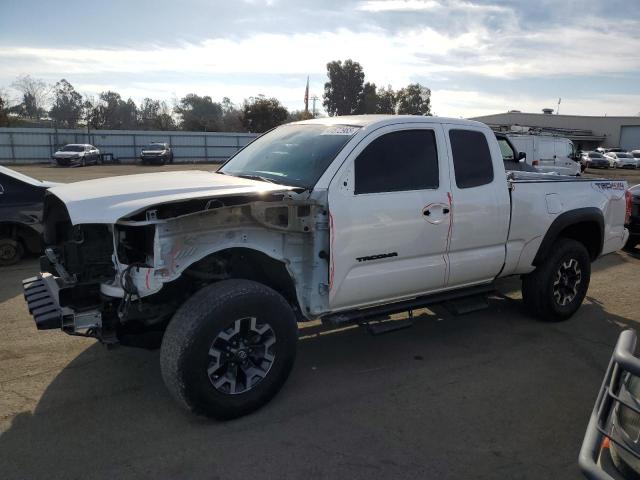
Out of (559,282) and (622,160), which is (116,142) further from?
(622,160)

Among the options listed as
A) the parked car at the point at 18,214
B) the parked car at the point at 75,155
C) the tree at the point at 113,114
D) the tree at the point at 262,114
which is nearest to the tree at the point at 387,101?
the tree at the point at 262,114

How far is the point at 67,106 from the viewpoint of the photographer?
71125 millimetres

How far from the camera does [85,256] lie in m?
3.68

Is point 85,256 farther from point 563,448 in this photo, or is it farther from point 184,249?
point 563,448

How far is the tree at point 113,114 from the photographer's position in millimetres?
55969

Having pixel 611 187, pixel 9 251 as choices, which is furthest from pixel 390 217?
pixel 9 251

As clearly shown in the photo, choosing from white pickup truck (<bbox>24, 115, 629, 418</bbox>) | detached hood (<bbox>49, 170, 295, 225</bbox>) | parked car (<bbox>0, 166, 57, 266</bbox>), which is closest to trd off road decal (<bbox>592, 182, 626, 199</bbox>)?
white pickup truck (<bbox>24, 115, 629, 418</bbox>)

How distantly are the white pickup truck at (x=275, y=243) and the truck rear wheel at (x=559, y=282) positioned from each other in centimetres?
48

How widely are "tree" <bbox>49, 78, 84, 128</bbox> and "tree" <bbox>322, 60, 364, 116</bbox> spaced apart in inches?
1417

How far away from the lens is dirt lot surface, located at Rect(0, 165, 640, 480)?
3012mm

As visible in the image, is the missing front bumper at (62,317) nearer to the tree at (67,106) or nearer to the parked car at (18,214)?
the parked car at (18,214)

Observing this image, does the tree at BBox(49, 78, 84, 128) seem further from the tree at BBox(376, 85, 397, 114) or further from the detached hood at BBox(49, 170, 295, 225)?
the detached hood at BBox(49, 170, 295, 225)

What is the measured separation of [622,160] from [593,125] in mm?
26736

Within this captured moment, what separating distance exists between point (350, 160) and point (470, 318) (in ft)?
9.10
